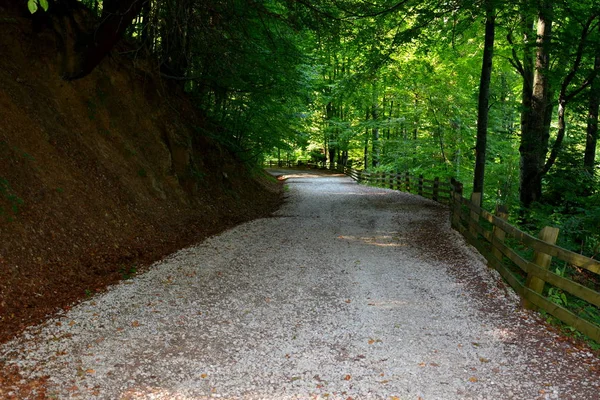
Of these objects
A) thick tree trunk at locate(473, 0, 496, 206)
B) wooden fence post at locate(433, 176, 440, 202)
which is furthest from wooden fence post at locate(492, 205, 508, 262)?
wooden fence post at locate(433, 176, 440, 202)

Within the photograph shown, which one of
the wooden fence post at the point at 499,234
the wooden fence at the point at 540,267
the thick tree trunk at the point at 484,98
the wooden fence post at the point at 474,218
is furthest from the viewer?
the thick tree trunk at the point at 484,98

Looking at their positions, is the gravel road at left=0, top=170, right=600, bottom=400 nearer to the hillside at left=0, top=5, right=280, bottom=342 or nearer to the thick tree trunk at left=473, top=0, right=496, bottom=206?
the hillside at left=0, top=5, right=280, bottom=342

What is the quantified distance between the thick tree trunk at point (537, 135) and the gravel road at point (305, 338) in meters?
4.61

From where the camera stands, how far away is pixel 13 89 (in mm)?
7711

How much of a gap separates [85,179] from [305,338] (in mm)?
5519

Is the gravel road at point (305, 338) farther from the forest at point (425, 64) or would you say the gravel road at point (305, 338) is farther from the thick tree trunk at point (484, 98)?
the thick tree trunk at point (484, 98)

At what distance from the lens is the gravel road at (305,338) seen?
356 centimetres

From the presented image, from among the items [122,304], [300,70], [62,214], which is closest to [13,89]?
[62,214]

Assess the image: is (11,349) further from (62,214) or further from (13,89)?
(13,89)

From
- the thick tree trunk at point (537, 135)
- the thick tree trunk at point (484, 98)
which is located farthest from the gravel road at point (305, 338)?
the thick tree trunk at point (484, 98)

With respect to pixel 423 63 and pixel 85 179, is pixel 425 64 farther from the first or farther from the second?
pixel 85 179

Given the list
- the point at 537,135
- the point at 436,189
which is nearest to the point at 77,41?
the point at 537,135

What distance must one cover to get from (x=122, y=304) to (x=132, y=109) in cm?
688

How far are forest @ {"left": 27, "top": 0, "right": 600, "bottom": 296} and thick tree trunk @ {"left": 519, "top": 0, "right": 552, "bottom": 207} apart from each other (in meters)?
0.03
